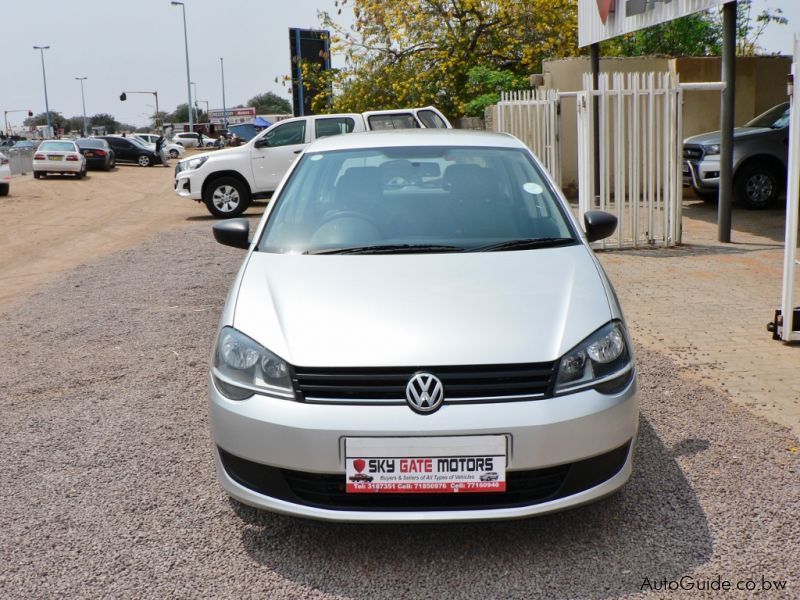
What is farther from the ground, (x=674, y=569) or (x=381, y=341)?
(x=381, y=341)

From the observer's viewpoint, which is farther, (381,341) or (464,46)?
(464,46)

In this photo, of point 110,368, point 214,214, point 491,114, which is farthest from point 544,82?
point 110,368

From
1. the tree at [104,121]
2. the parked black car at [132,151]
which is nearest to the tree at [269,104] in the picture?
the tree at [104,121]

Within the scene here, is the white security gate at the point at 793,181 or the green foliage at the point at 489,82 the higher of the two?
the green foliage at the point at 489,82

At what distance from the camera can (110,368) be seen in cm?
636

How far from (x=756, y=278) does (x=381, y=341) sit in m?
6.90

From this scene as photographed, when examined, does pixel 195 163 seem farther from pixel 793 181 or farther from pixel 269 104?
pixel 269 104

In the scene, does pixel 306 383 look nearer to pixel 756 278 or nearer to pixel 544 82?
pixel 756 278

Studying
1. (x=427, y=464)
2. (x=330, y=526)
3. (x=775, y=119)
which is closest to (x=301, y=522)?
(x=330, y=526)

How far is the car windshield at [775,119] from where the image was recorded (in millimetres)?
14563

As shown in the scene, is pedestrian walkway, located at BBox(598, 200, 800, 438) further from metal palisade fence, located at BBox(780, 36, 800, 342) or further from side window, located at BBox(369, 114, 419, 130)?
side window, located at BBox(369, 114, 419, 130)

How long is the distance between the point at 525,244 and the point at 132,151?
1612 inches

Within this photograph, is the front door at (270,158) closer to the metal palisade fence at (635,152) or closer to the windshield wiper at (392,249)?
the metal palisade fence at (635,152)

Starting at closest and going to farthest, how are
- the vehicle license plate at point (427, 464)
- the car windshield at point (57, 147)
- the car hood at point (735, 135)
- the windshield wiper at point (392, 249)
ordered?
the vehicle license plate at point (427, 464), the windshield wiper at point (392, 249), the car hood at point (735, 135), the car windshield at point (57, 147)
